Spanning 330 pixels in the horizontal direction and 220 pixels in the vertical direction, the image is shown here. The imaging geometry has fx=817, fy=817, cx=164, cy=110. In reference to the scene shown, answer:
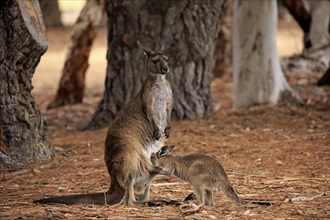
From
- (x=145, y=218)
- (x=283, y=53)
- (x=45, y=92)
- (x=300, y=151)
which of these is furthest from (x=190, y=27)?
(x=283, y=53)

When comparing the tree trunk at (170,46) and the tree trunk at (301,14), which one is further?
the tree trunk at (301,14)

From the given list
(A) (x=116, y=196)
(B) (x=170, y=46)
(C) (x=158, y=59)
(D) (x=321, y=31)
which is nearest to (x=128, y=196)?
(A) (x=116, y=196)

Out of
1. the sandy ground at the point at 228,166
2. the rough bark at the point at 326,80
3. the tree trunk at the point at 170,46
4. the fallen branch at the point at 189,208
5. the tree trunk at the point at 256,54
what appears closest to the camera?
the fallen branch at the point at 189,208

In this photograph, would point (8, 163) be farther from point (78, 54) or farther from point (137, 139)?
point (78, 54)

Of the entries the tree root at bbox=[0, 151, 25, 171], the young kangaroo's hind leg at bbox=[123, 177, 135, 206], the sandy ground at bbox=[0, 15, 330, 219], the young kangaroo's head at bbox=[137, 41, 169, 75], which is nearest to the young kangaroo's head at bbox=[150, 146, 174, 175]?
the young kangaroo's hind leg at bbox=[123, 177, 135, 206]

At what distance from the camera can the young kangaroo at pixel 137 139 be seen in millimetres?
6629

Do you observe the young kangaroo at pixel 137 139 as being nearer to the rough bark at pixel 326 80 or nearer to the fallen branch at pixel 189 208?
the fallen branch at pixel 189 208

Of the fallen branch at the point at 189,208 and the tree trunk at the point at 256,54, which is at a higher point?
the tree trunk at the point at 256,54

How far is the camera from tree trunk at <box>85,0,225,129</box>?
11227 mm

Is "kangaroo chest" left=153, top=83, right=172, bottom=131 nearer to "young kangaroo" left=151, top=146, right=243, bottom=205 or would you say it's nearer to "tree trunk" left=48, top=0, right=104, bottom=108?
"young kangaroo" left=151, top=146, right=243, bottom=205

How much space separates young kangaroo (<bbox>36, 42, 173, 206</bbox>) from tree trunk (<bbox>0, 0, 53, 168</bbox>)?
1.67 metres

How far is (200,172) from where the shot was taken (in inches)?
260

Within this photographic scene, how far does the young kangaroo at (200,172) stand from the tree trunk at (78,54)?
7.65 metres

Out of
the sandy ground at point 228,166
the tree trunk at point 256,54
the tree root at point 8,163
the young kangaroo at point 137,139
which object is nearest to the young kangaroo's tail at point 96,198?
the young kangaroo at point 137,139
